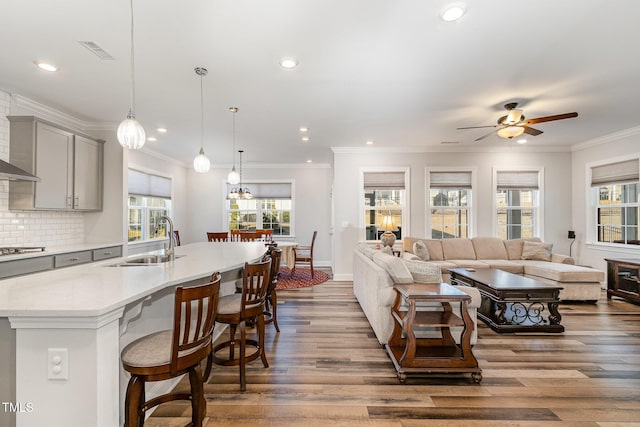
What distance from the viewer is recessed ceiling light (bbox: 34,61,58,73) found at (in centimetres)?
284

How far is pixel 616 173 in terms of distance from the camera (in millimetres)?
5305

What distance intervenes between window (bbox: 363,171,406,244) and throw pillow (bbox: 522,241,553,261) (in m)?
2.25

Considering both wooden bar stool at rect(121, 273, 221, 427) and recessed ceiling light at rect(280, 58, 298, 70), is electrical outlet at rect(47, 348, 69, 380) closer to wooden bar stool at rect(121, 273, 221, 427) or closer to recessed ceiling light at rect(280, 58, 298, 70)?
wooden bar stool at rect(121, 273, 221, 427)

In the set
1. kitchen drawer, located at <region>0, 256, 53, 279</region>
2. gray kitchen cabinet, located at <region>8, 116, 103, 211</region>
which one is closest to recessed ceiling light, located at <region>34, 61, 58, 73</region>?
gray kitchen cabinet, located at <region>8, 116, 103, 211</region>

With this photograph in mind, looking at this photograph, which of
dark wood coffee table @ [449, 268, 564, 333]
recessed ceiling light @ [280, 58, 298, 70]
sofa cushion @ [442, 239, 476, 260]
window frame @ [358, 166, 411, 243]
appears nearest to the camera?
recessed ceiling light @ [280, 58, 298, 70]

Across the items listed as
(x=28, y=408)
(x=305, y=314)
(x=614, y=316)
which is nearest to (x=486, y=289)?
(x=614, y=316)

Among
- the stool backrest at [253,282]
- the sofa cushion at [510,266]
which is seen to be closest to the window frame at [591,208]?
the sofa cushion at [510,266]

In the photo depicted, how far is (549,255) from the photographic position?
17.9ft

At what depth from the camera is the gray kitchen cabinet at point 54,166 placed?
354cm

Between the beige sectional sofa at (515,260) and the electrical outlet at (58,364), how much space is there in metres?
4.38

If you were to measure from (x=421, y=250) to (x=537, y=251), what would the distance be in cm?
208

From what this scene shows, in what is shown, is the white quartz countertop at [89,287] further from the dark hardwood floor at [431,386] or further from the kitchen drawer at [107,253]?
the kitchen drawer at [107,253]

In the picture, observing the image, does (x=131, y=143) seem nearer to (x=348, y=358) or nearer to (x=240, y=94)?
(x=240, y=94)

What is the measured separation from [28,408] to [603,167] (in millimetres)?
7905
